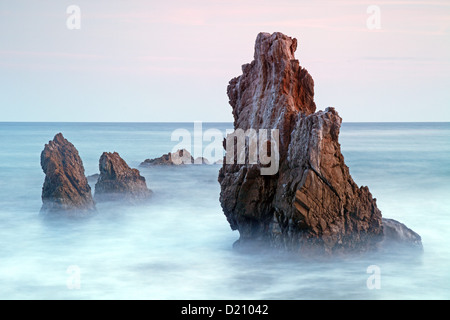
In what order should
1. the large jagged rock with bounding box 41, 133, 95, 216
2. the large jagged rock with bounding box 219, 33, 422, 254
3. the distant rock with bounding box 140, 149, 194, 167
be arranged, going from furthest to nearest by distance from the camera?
the distant rock with bounding box 140, 149, 194, 167
the large jagged rock with bounding box 41, 133, 95, 216
the large jagged rock with bounding box 219, 33, 422, 254

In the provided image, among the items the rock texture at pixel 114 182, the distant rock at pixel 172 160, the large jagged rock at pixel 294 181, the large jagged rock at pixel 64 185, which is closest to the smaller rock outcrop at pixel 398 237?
the large jagged rock at pixel 294 181

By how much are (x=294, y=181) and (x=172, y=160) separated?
20.5m

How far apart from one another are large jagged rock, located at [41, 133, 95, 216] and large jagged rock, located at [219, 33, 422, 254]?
5.85m

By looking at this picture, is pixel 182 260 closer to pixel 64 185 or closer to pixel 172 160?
pixel 64 185

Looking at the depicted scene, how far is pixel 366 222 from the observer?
13766mm

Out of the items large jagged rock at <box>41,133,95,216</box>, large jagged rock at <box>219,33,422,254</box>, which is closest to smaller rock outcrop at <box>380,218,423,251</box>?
large jagged rock at <box>219,33,422,254</box>

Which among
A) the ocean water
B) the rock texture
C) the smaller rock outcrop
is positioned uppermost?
the rock texture

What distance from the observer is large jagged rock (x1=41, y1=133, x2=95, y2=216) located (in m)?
18.8

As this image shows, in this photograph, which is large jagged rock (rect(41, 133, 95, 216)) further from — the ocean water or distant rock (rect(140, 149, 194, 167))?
distant rock (rect(140, 149, 194, 167))

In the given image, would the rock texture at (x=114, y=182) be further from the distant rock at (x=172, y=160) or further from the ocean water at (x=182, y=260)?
the distant rock at (x=172, y=160)

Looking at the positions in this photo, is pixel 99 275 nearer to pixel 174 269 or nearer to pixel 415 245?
pixel 174 269

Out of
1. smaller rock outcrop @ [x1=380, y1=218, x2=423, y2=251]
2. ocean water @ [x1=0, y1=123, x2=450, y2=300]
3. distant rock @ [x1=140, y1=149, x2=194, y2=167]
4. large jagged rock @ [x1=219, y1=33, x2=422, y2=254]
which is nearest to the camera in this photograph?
ocean water @ [x1=0, y1=123, x2=450, y2=300]

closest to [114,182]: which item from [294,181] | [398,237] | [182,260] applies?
[182,260]

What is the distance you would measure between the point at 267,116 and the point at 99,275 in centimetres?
491
